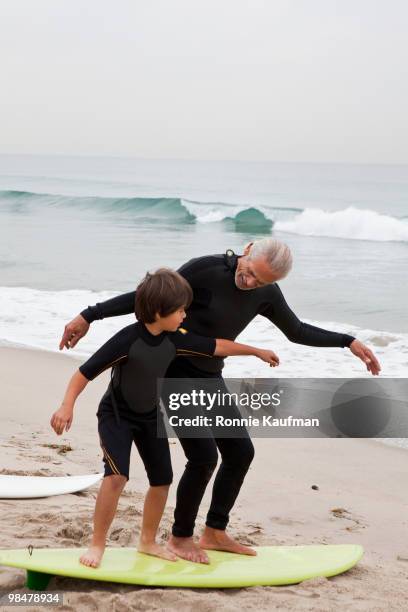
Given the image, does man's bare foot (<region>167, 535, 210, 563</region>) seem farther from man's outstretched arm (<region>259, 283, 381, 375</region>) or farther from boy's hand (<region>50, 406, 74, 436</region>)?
man's outstretched arm (<region>259, 283, 381, 375</region>)

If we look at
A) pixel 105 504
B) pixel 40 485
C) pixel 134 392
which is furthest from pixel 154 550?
pixel 40 485

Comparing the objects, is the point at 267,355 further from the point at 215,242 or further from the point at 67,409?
the point at 215,242

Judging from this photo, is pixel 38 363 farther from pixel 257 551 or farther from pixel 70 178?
pixel 70 178

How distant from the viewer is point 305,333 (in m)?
3.98

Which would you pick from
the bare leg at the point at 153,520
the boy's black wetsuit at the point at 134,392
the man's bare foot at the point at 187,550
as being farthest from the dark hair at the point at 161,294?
the man's bare foot at the point at 187,550

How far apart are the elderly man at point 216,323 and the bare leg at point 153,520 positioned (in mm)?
101

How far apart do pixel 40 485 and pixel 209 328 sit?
175 cm

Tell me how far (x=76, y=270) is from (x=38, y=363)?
35.5 feet

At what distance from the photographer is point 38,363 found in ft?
29.9

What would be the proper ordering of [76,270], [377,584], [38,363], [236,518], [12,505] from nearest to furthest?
[377,584]
[12,505]
[236,518]
[38,363]
[76,270]

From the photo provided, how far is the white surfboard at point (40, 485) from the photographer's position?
477 cm

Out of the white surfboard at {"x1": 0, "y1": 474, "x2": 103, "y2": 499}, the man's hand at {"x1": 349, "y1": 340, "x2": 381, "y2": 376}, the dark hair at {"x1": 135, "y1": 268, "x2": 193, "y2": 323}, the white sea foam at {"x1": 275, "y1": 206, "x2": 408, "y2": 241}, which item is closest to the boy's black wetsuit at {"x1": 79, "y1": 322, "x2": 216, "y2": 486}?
the dark hair at {"x1": 135, "y1": 268, "x2": 193, "y2": 323}

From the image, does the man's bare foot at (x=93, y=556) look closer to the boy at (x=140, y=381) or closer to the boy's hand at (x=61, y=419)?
the boy at (x=140, y=381)

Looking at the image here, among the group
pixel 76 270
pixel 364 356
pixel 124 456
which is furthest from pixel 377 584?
pixel 76 270
